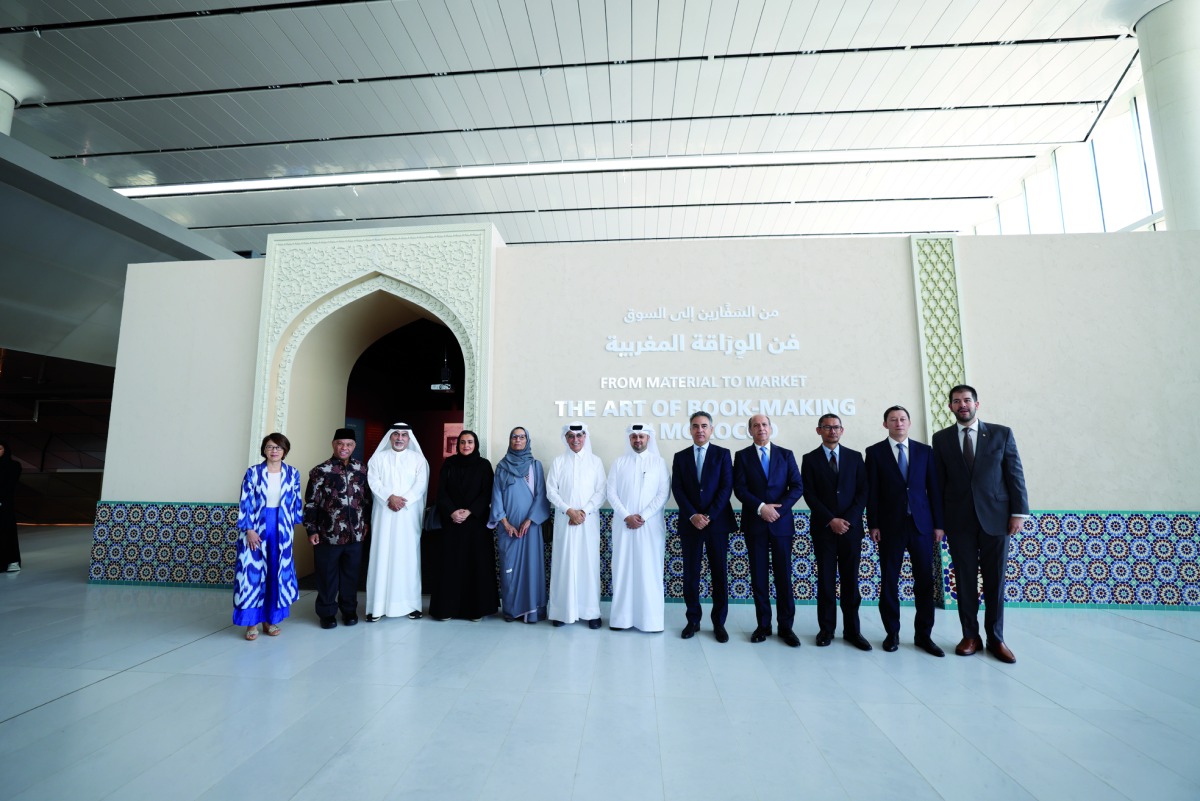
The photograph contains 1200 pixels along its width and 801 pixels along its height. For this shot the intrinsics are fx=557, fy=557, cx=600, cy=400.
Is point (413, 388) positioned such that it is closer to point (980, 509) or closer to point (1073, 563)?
point (980, 509)

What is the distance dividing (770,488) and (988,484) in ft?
3.63

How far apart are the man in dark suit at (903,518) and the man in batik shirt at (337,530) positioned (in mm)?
3147

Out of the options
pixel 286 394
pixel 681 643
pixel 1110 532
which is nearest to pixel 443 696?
pixel 681 643

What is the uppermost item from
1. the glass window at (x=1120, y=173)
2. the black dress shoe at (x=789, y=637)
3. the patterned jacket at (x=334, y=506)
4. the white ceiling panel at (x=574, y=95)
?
the white ceiling panel at (x=574, y=95)

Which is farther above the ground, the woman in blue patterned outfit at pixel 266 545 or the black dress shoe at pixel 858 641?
the woman in blue patterned outfit at pixel 266 545

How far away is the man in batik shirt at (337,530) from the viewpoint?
11.6ft

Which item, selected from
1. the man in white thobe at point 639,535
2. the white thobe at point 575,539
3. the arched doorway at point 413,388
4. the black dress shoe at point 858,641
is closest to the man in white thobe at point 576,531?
the white thobe at point 575,539

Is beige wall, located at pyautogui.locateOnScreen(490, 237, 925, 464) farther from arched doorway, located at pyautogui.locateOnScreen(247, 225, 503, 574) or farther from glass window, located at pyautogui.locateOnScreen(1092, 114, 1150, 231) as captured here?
glass window, located at pyautogui.locateOnScreen(1092, 114, 1150, 231)

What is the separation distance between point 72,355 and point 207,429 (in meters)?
4.64

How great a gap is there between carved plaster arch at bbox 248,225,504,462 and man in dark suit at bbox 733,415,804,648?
7.09 ft

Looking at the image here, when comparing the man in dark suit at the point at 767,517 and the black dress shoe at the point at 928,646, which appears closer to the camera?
the black dress shoe at the point at 928,646

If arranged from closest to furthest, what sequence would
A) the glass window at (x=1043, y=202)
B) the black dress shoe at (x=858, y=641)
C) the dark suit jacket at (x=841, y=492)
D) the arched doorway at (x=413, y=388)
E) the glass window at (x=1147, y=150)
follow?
the black dress shoe at (x=858, y=641) → the dark suit jacket at (x=841, y=492) → the glass window at (x=1147, y=150) → the glass window at (x=1043, y=202) → the arched doorway at (x=413, y=388)

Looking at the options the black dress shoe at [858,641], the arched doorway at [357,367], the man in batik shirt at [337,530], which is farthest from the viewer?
the arched doorway at [357,367]

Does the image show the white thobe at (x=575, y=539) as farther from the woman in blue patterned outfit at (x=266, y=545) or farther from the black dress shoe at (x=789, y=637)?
the woman in blue patterned outfit at (x=266, y=545)
